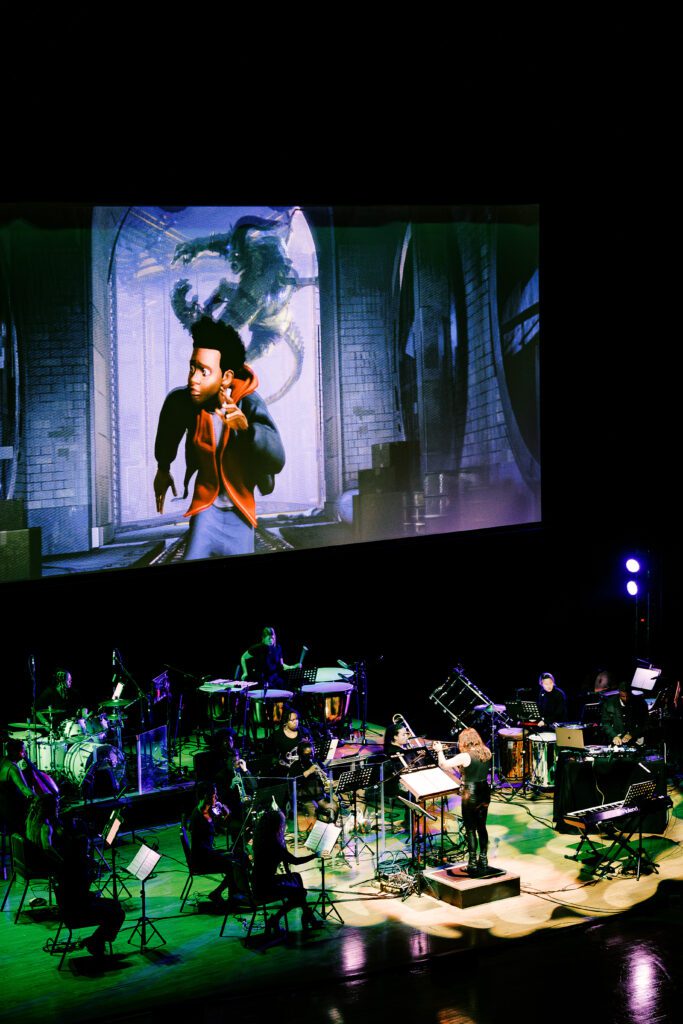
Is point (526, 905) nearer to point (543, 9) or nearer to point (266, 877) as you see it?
point (266, 877)

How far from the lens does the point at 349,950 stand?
8164mm

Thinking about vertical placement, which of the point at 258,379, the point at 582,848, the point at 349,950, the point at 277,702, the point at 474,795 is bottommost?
the point at 349,950

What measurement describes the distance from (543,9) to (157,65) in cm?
372

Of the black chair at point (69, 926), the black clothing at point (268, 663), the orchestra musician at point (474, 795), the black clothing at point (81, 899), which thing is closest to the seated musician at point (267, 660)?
the black clothing at point (268, 663)

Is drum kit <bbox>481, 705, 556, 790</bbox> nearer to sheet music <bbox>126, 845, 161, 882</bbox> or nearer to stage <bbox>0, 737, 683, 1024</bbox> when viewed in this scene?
stage <bbox>0, 737, 683, 1024</bbox>

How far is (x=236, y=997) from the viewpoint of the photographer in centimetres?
744

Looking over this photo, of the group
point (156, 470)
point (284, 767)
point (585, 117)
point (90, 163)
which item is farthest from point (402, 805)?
point (585, 117)

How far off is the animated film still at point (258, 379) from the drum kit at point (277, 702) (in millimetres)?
1438

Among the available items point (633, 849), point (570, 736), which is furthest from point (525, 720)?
point (633, 849)

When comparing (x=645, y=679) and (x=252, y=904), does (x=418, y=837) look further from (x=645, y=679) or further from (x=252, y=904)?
(x=645, y=679)

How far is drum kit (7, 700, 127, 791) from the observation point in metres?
10.2

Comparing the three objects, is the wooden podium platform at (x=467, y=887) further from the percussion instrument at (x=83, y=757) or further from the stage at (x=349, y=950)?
the percussion instrument at (x=83, y=757)

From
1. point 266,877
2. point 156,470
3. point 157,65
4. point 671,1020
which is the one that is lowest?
point 671,1020

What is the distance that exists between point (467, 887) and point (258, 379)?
5.28 m
